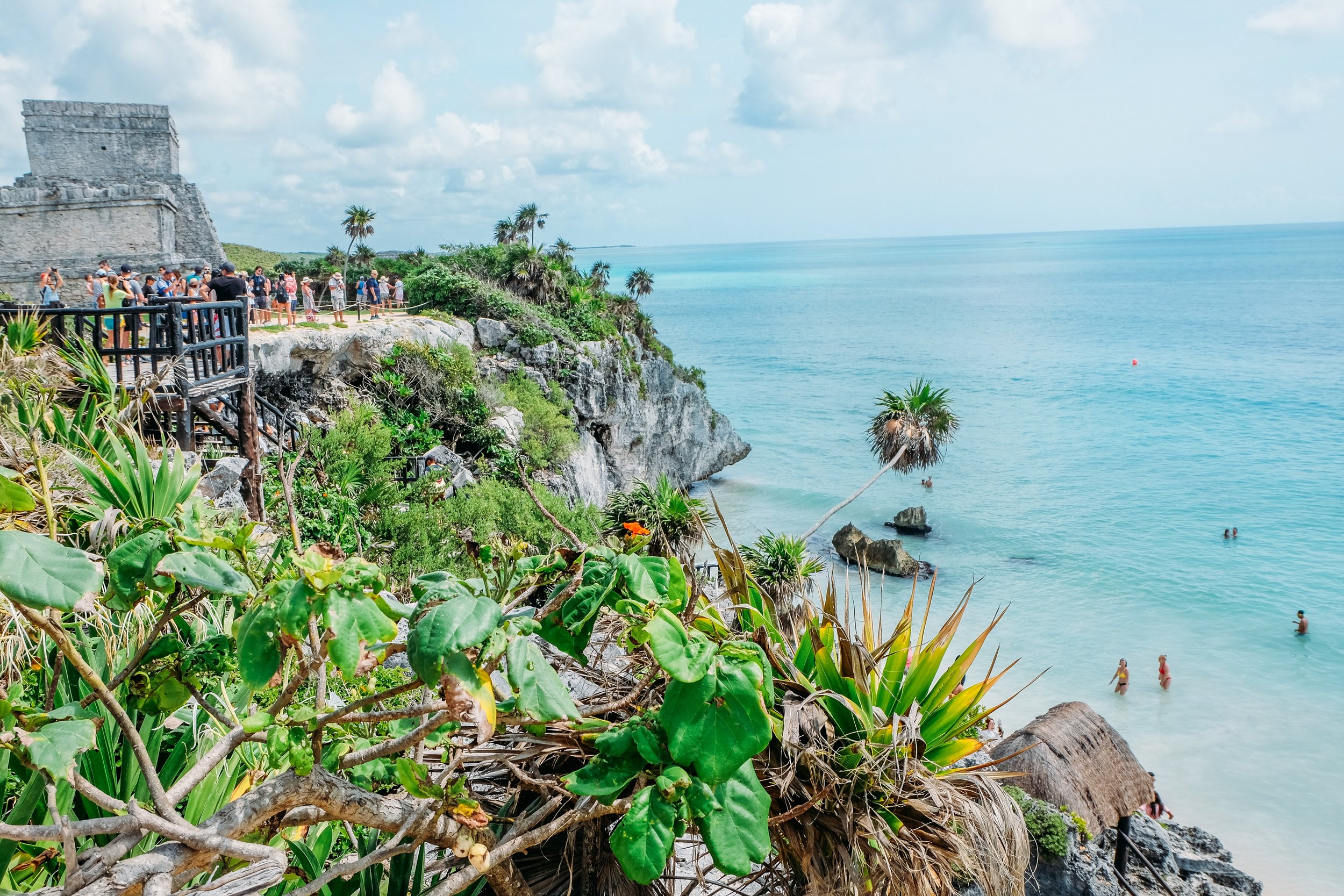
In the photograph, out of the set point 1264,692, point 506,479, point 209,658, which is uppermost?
point 209,658

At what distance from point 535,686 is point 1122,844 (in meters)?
9.91

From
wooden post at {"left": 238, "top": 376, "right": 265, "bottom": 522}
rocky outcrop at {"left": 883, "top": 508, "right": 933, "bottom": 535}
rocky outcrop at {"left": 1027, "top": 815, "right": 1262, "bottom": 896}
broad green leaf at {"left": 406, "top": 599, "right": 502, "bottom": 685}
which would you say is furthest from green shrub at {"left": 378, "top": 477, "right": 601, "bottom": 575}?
rocky outcrop at {"left": 883, "top": 508, "right": 933, "bottom": 535}

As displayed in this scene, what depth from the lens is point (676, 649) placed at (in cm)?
176

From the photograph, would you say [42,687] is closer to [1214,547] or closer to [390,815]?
[390,815]

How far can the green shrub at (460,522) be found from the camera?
54.0ft

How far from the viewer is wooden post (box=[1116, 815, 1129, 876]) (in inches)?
348

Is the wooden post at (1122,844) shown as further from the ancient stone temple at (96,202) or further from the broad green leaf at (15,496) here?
the ancient stone temple at (96,202)

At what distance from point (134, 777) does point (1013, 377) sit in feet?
248

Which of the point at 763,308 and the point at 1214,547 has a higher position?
the point at 763,308

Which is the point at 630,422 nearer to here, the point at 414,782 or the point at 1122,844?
the point at 1122,844

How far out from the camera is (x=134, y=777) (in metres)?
3.42

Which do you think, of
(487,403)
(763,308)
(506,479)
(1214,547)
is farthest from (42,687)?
(763,308)

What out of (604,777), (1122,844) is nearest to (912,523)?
(1122,844)

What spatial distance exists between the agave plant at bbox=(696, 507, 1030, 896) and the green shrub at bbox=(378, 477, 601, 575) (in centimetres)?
1294
